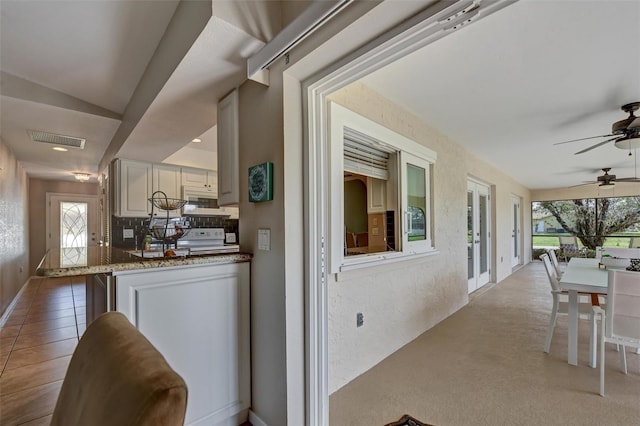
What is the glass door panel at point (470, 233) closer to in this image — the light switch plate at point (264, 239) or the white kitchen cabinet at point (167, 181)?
the light switch plate at point (264, 239)

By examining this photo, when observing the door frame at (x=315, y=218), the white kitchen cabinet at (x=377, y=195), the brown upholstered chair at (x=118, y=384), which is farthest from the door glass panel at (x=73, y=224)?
the brown upholstered chair at (x=118, y=384)

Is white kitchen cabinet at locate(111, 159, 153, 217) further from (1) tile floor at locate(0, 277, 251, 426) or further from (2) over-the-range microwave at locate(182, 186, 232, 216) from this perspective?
(1) tile floor at locate(0, 277, 251, 426)

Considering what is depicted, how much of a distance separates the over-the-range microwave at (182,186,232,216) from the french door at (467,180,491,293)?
13.5ft

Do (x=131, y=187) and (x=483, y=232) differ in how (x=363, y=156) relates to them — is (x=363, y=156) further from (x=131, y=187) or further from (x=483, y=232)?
(x=483, y=232)

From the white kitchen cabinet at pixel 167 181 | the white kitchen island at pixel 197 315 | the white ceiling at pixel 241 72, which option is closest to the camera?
the white kitchen island at pixel 197 315

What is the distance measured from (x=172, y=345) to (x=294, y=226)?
881 mm

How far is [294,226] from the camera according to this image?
1.57m

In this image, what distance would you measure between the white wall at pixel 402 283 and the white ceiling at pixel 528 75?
0.21m

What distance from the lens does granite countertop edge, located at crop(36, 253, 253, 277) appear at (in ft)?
3.76

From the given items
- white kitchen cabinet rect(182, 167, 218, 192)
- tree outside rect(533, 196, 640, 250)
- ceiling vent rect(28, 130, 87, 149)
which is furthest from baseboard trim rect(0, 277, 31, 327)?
tree outside rect(533, 196, 640, 250)

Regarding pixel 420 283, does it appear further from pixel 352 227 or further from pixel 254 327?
pixel 254 327

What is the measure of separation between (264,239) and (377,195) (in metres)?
1.64

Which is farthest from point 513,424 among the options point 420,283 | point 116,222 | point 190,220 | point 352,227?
point 116,222

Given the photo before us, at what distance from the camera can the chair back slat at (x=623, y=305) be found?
195 cm
